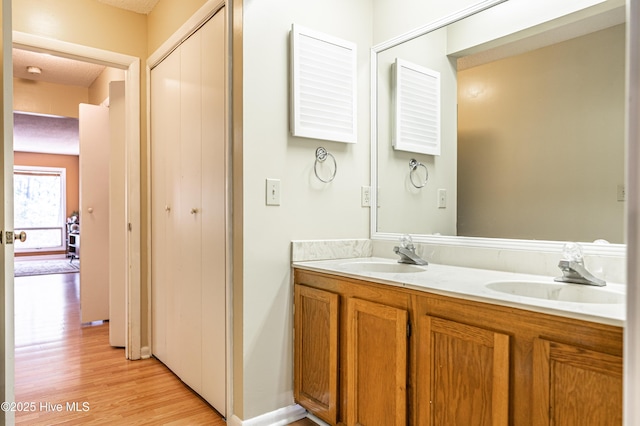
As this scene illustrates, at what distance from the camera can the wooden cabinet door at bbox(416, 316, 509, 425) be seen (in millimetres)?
1166

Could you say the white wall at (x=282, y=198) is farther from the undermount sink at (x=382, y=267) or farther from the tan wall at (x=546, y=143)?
the tan wall at (x=546, y=143)

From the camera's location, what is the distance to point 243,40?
1.91 metres

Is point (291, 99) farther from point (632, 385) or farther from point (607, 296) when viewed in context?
point (632, 385)

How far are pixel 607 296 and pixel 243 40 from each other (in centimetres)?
178

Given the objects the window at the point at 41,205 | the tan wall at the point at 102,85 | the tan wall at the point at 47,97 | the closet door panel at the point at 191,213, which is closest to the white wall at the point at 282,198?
the closet door panel at the point at 191,213

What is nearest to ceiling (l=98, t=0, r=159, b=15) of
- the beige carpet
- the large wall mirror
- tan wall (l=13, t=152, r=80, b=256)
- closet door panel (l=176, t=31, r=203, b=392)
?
closet door panel (l=176, t=31, r=203, b=392)

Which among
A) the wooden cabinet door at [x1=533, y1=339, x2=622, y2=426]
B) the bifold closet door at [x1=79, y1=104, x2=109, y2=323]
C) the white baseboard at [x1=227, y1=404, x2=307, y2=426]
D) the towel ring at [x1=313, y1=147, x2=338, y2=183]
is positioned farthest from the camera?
the bifold closet door at [x1=79, y1=104, x2=109, y2=323]

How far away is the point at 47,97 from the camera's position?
4.51m

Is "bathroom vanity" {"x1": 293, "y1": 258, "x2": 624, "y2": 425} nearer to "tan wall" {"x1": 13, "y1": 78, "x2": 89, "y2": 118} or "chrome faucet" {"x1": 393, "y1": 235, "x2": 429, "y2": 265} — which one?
"chrome faucet" {"x1": 393, "y1": 235, "x2": 429, "y2": 265}

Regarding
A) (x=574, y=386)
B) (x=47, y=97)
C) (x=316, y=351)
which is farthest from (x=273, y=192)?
(x=47, y=97)

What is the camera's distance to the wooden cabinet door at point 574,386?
96 cm

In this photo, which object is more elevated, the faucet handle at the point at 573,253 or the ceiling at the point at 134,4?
the ceiling at the point at 134,4

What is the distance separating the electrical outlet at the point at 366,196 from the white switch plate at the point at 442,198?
0.42 meters

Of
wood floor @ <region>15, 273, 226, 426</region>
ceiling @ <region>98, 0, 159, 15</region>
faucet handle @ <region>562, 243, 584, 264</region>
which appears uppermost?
ceiling @ <region>98, 0, 159, 15</region>
